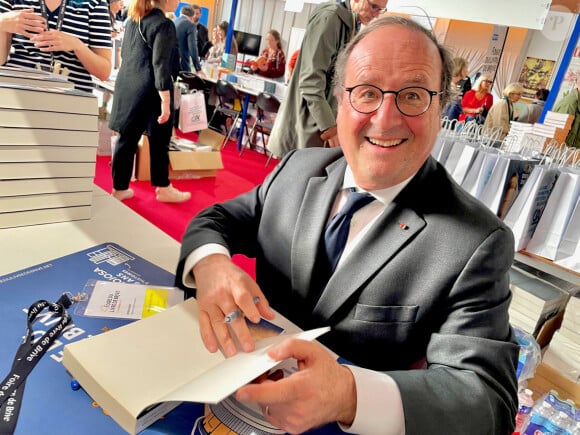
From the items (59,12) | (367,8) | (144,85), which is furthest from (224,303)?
(144,85)

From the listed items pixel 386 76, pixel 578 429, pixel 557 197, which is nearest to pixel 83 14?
pixel 386 76

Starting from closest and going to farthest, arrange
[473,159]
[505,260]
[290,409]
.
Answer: [290,409] → [505,260] → [473,159]

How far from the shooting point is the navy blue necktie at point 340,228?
3.56 feet

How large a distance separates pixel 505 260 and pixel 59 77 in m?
1.36

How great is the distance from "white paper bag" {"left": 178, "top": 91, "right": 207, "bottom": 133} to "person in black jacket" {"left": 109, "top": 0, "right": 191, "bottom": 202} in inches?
39.1

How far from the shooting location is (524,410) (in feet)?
6.34

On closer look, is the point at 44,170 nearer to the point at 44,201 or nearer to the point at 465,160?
the point at 44,201

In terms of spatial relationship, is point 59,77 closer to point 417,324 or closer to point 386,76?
point 386,76

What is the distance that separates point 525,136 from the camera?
7.61 feet

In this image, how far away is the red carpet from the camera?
11.9 feet

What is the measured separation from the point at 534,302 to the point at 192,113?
12.6 ft

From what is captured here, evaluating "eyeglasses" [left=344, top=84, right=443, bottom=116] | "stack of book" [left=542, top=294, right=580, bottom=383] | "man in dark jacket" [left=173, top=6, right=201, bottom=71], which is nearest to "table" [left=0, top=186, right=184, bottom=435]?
"eyeglasses" [left=344, top=84, right=443, bottom=116]

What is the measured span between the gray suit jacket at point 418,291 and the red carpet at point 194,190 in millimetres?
2009

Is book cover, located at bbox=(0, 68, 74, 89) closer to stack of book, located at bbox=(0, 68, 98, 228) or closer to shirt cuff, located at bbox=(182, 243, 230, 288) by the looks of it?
stack of book, located at bbox=(0, 68, 98, 228)
